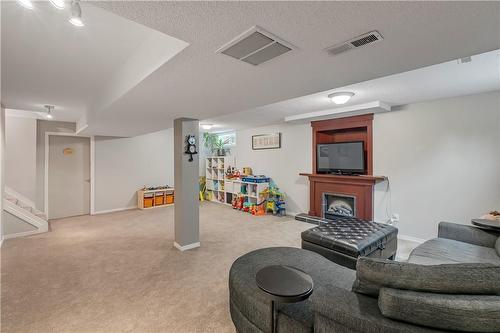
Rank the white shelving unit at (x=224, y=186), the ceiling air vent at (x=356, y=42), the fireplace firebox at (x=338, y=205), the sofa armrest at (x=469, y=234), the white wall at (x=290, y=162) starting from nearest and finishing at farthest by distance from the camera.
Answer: the ceiling air vent at (x=356, y=42), the sofa armrest at (x=469, y=234), the fireplace firebox at (x=338, y=205), the white wall at (x=290, y=162), the white shelving unit at (x=224, y=186)

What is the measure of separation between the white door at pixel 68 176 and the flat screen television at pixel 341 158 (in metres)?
5.68

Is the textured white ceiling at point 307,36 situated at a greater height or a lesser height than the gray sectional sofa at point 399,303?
greater

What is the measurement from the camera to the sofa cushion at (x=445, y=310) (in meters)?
0.94

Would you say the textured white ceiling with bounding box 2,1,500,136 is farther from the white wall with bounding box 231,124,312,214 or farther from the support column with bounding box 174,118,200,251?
the white wall with bounding box 231,124,312,214

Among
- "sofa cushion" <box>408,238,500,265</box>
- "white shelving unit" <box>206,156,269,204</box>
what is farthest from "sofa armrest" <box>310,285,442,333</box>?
"white shelving unit" <box>206,156,269,204</box>

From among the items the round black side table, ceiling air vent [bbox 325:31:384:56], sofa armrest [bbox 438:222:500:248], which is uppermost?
ceiling air vent [bbox 325:31:384:56]

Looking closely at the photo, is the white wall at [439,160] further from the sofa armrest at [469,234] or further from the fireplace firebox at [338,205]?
the sofa armrest at [469,234]

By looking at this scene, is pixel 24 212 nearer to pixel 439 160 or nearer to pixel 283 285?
pixel 283 285

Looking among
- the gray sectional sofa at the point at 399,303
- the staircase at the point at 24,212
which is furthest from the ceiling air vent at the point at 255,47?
the staircase at the point at 24,212

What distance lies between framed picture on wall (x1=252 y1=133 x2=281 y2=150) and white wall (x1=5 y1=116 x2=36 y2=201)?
5039 mm

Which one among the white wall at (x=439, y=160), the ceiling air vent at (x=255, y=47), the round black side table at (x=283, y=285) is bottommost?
the round black side table at (x=283, y=285)

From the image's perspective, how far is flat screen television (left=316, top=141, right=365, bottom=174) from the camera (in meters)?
4.48

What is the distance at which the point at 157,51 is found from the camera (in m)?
1.64

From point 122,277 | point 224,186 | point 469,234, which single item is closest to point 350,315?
point 469,234
